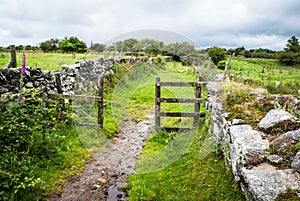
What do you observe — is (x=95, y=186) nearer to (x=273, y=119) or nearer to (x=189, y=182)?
(x=189, y=182)

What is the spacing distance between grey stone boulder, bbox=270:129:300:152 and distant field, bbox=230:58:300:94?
4.58 meters

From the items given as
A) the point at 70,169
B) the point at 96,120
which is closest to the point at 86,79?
the point at 96,120

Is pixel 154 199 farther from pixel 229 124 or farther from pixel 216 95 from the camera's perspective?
pixel 216 95

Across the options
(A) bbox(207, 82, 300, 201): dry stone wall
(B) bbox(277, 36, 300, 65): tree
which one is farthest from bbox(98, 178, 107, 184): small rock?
(B) bbox(277, 36, 300, 65): tree

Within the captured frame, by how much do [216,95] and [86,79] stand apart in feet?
19.1

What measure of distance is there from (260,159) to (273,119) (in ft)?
3.65

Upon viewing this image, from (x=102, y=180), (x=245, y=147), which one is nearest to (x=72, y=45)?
(x=102, y=180)

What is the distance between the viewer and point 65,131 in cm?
686

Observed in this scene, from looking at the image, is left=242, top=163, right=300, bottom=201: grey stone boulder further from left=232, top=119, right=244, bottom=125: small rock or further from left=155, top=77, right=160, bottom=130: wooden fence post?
left=155, top=77, right=160, bottom=130: wooden fence post

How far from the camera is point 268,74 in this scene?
400 inches

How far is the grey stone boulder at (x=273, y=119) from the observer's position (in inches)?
166

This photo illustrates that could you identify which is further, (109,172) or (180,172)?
(109,172)

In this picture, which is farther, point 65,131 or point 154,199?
point 65,131

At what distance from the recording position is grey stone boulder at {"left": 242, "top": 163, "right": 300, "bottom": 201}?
2951 mm
